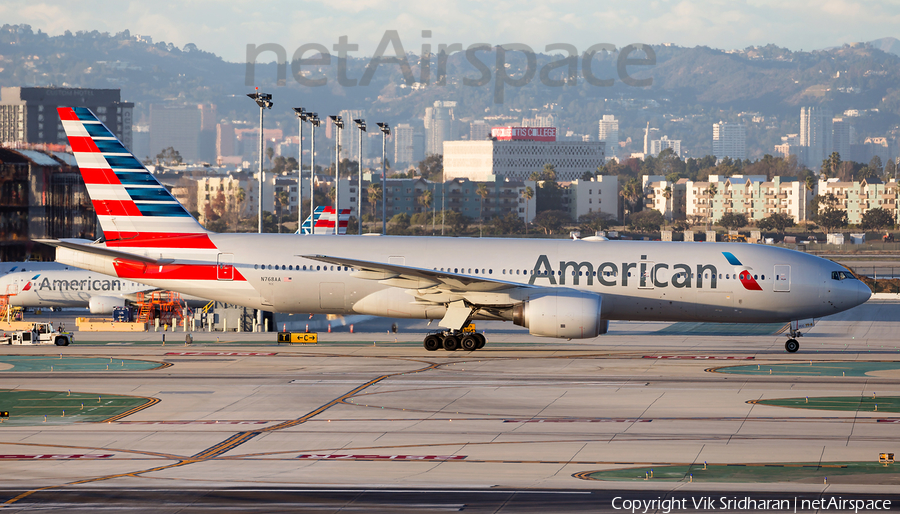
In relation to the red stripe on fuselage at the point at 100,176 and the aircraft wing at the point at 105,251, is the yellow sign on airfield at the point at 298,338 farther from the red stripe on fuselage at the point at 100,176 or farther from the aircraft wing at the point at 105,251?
the red stripe on fuselage at the point at 100,176

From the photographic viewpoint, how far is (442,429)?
24250mm

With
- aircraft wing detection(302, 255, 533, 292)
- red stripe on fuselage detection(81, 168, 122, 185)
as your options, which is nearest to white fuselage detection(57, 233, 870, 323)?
aircraft wing detection(302, 255, 533, 292)

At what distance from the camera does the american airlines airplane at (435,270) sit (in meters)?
38.6

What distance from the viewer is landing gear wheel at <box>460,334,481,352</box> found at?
39000 millimetres

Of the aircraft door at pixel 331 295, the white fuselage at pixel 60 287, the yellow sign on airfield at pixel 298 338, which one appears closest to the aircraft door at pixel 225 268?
the aircraft door at pixel 331 295

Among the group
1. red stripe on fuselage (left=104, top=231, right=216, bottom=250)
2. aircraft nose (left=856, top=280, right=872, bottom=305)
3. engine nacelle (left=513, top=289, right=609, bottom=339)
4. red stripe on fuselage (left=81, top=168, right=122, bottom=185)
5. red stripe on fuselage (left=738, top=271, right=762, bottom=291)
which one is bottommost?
engine nacelle (left=513, top=289, right=609, bottom=339)

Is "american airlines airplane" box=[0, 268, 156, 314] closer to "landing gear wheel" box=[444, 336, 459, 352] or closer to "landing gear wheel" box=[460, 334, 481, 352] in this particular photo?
"landing gear wheel" box=[444, 336, 459, 352]

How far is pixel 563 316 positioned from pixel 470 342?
15.0 ft

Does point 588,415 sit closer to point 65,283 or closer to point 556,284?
point 556,284

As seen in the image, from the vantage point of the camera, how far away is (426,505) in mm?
17203

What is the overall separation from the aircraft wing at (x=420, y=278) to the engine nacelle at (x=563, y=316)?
142cm

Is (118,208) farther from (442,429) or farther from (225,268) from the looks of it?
(442,429)

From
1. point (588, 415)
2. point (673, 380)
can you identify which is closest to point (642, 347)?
point (673, 380)

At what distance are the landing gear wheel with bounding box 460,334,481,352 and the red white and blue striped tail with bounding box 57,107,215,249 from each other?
454 inches
